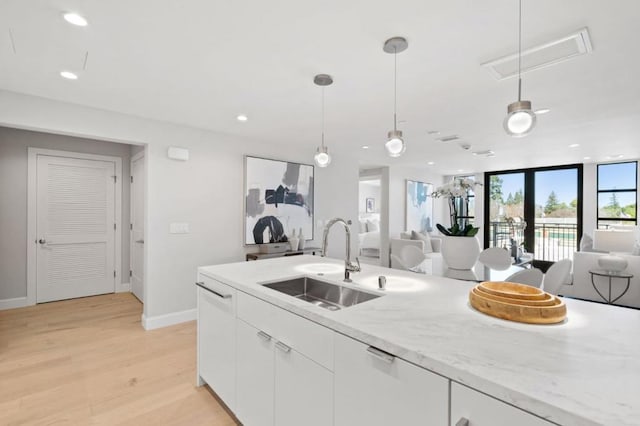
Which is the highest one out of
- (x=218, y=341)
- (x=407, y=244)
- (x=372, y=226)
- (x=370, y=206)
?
(x=370, y=206)

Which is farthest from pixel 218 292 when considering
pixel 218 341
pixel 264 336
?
pixel 264 336

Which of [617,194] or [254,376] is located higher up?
[617,194]

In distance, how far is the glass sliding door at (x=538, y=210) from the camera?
23.4ft

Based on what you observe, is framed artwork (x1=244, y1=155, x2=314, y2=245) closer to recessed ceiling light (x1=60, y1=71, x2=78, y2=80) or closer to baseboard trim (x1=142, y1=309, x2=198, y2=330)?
baseboard trim (x1=142, y1=309, x2=198, y2=330)

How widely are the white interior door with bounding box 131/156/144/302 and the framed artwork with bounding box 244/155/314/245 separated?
1540 millimetres

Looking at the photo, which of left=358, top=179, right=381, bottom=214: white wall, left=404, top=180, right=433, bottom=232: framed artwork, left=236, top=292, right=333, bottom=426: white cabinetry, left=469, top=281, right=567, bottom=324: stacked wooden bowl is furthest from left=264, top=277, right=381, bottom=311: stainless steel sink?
left=358, top=179, right=381, bottom=214: white wall

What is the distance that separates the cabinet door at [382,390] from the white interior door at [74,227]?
16.1 ft

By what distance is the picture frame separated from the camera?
7.63 m

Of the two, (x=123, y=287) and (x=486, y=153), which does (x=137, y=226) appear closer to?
(x=123, y=287)

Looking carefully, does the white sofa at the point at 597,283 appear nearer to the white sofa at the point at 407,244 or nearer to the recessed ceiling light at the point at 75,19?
the white sofa at the point at 407,244

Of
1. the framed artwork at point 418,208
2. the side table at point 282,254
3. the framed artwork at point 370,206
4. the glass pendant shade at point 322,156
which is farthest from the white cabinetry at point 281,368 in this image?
the framed artwork at point 370,206

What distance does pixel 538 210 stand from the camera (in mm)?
7613

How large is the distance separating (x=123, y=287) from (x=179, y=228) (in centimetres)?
216

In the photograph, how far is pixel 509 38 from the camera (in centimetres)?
187
